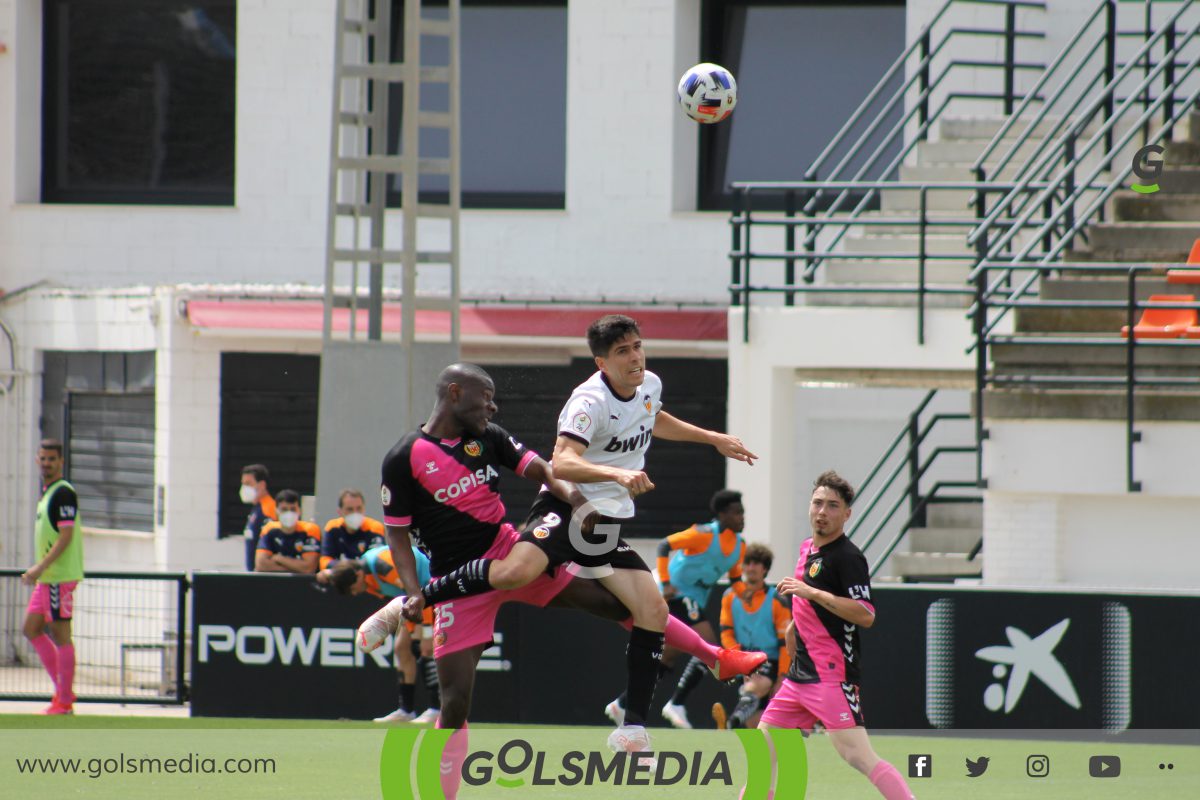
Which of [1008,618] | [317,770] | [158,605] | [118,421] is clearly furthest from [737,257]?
[118,421]

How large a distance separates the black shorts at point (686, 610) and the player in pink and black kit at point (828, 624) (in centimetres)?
512

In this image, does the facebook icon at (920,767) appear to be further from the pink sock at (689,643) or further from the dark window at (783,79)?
the dark window at (783,79)

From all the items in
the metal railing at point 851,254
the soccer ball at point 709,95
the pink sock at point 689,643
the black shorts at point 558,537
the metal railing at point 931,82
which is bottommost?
the pink sock at point 689,643

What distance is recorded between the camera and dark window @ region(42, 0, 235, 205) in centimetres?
2181

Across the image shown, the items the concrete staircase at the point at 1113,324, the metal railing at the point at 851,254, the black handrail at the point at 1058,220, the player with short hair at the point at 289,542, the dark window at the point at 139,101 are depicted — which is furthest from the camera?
the dark window at the point at 139,101

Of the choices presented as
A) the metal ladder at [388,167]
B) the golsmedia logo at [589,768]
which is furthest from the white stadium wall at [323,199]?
the golsmedia logo at [589,768]

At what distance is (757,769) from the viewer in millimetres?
8617

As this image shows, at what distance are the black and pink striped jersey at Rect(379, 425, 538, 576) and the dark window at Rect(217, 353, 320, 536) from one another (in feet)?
40.1

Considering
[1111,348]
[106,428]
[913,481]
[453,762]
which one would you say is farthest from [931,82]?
[453,762]

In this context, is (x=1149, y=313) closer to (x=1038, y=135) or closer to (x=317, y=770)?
(x=1038, y=135)

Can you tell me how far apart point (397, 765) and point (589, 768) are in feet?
3.64

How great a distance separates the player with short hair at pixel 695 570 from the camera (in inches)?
555

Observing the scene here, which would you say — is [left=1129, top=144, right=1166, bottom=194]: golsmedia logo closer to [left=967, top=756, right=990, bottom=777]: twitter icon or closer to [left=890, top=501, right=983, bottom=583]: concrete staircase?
[left=890, top=501, right=983, bottom=583]: concrete staircase

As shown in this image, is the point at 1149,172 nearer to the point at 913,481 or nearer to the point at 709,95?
the point at 913,481
